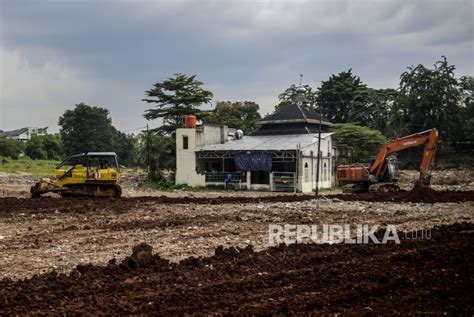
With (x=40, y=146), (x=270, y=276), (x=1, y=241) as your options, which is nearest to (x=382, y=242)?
(x=270, y=276)

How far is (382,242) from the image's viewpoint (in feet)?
38.2

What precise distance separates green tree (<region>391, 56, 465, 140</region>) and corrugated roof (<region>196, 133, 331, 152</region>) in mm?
17531

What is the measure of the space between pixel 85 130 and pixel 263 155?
4227 centimetres

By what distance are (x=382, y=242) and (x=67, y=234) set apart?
8210 millimetres

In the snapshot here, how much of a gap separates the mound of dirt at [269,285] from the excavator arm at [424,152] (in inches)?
621

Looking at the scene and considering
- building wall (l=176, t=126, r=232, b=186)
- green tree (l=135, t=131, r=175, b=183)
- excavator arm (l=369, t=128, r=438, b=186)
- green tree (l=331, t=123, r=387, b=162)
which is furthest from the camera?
green tree (l=331, t=123, r=387, b=162)

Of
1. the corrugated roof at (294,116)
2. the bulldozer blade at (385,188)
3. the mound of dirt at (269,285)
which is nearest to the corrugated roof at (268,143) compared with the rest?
the corrugated roof at (294,116)

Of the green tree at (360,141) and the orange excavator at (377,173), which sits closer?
the orange excavator at (377,173)

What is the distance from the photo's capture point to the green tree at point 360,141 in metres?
48.2

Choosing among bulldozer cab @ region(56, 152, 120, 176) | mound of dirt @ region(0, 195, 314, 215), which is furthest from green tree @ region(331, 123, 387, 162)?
bulldozer cab @ region(56, 152, 120, 176)

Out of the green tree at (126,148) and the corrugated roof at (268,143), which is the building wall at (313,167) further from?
the green tree at (126,148)

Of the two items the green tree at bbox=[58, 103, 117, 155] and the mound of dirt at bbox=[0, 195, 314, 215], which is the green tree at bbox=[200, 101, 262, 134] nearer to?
the green tree at bbox=[58, 103, 117, 155]

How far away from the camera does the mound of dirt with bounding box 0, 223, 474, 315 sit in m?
6.89

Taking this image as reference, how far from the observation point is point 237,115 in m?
63.5
